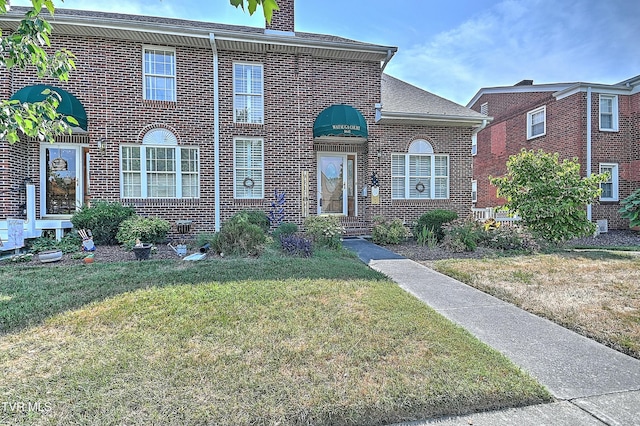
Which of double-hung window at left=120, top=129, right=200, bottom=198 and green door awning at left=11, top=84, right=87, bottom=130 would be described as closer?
green door awning at left=11, top=84, right=87, bottom=130

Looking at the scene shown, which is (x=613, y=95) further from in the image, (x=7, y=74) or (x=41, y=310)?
(x=7, y=74)

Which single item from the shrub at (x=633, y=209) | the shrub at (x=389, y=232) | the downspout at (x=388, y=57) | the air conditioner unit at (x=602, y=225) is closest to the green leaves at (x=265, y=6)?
the shrub at (x=389, y=232)

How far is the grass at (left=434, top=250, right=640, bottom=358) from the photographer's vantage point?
3.81 m

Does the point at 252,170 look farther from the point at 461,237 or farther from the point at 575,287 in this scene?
the point at 575,287

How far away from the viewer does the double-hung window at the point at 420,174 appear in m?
11.7

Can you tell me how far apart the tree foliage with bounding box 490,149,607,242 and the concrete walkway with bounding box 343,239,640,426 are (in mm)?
6160

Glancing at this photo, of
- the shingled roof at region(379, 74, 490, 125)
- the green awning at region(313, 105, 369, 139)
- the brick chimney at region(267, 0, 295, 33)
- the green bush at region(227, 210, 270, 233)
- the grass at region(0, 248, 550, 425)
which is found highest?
the brick chimney at region(267, 0, 295, 33)

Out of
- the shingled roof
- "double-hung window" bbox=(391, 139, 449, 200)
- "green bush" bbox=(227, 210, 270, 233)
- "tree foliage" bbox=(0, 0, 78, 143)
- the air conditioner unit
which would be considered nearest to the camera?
"tree foliage" bbox=(0, 0, 78, 143)

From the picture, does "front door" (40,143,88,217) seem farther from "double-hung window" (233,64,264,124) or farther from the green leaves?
the green leaves

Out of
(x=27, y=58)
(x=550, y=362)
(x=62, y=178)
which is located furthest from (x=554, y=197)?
(x=62, y=178)

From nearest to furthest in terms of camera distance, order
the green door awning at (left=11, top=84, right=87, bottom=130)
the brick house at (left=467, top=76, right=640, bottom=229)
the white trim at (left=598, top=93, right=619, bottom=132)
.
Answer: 1. the green door awning at (left=11, top=84, right=87, bottom=130)
2. the brick house at (left=467, top=76, right=640, bottom=229)
3. the white trim at (left=598, top=93, right=619, bottom=132)

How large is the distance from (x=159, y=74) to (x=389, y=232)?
854 centimetres

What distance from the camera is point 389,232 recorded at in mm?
9828

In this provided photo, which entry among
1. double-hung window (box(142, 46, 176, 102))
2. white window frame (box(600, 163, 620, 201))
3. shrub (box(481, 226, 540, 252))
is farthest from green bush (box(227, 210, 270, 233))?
white window frame (box(600, 163, 620, 201))
